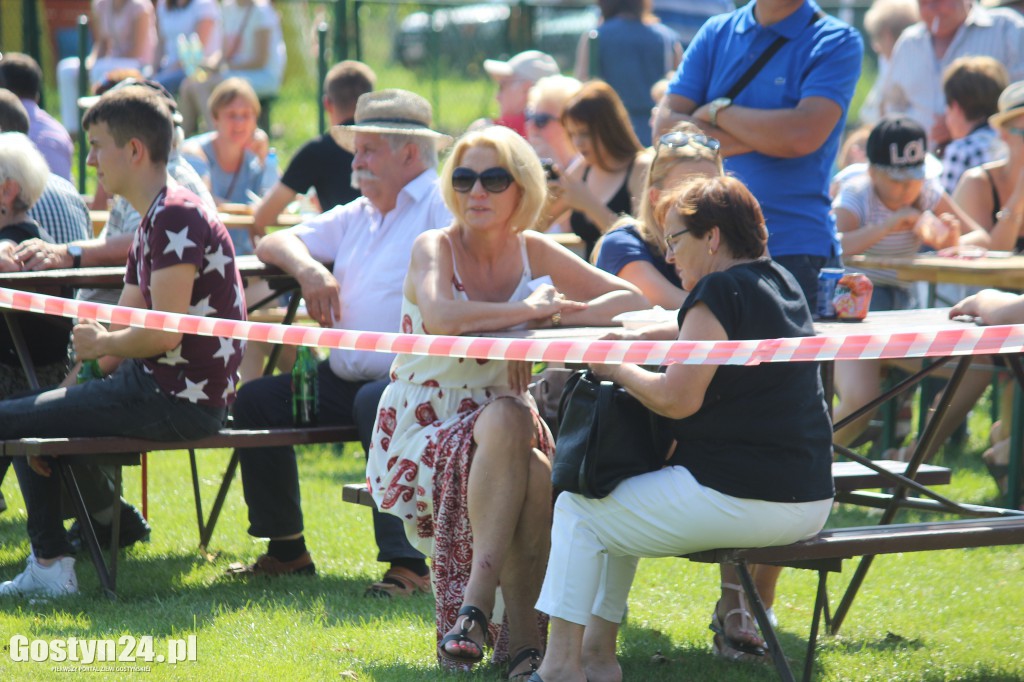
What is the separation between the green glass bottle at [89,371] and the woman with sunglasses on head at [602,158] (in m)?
2.40

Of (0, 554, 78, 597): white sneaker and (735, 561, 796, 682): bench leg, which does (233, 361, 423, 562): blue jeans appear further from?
(735, 561, 796, 682): bench leg

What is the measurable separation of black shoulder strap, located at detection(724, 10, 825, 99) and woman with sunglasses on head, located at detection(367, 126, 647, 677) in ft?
3.29

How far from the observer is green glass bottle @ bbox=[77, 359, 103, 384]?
5.01m

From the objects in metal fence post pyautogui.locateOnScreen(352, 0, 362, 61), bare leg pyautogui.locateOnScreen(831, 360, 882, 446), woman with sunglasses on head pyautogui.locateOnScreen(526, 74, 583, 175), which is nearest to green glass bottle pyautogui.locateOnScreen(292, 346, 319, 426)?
bare leg pyautogui.locateOnScreen(831, 360, 882, 446)

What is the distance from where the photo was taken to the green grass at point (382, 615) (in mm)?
4148

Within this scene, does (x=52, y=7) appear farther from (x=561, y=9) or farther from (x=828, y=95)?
(x=828, y=95)

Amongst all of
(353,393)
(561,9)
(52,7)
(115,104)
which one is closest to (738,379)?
(353,393)

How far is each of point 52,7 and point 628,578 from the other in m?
14.8

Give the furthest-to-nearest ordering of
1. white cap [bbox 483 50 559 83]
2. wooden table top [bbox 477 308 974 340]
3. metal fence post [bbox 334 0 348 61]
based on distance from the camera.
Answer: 1. metal fence post [bbox 334 0 348 61]
2. white cap [bbox 483 50 559 83]
3. wooden table top [bbox 477 308 974 340]

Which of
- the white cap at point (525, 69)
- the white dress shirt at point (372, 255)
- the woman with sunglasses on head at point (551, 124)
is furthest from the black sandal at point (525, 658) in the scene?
the white cap at point (525, 69)

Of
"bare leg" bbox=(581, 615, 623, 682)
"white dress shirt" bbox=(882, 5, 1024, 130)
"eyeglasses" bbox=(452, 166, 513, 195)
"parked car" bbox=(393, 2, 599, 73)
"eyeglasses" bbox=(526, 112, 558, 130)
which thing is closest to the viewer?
"bare leg" bbox=(581, 615, 623, 682)

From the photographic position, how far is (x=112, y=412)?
15.4 ft

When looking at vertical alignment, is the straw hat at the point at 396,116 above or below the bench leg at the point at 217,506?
above

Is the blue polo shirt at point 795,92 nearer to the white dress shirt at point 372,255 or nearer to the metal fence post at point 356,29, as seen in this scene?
the white dress shirt at point 372,255
